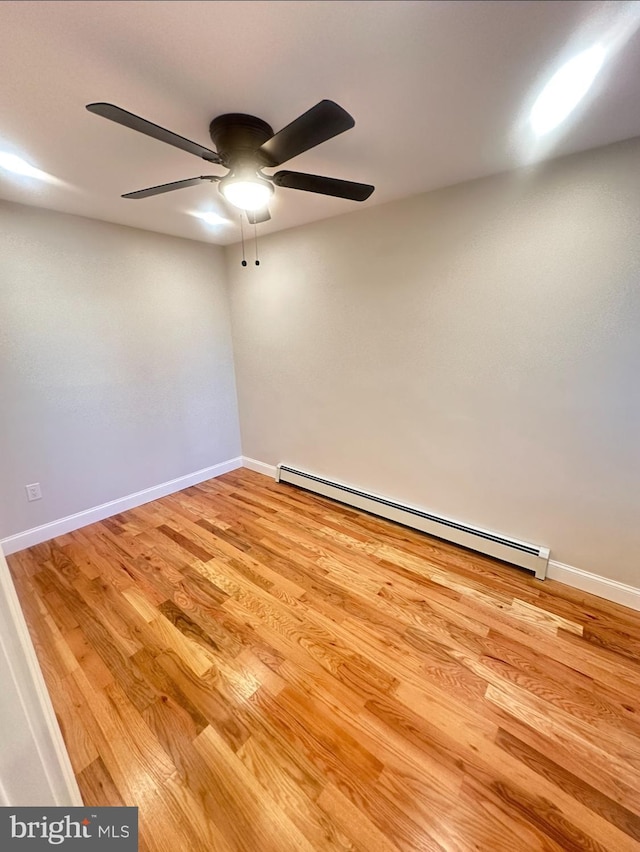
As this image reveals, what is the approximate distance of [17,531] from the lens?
234 centimetres

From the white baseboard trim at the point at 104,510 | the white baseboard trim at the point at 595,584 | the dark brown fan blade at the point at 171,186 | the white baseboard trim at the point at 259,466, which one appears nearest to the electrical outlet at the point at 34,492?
the white baseboard trim at the point at 104,510

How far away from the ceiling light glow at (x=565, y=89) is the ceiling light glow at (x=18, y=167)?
224 centimetres

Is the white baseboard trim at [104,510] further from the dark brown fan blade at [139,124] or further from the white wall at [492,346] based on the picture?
the dark brown fan blade at [139,124]

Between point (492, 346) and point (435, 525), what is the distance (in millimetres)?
1246

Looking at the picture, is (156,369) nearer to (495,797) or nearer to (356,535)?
(356,535)

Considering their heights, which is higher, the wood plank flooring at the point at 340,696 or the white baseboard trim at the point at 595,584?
the white baseboard trim at the point at 595,584

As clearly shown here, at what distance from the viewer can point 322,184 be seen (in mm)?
1396

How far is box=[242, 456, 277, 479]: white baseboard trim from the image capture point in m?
3.46

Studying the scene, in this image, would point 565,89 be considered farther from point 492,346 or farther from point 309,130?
point 492,346

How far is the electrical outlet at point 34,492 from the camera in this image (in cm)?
237

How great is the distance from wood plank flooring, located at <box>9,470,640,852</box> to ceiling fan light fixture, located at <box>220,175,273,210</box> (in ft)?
6.55

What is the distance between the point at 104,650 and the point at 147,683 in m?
0.32

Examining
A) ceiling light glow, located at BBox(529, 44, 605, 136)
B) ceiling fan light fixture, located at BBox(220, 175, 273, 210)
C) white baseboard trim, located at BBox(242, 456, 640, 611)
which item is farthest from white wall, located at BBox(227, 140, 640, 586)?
ceiling fan light fixture, located at BBox(220, 175, 273, 210)

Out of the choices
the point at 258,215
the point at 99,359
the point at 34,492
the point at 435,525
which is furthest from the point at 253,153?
the point at 34,492
